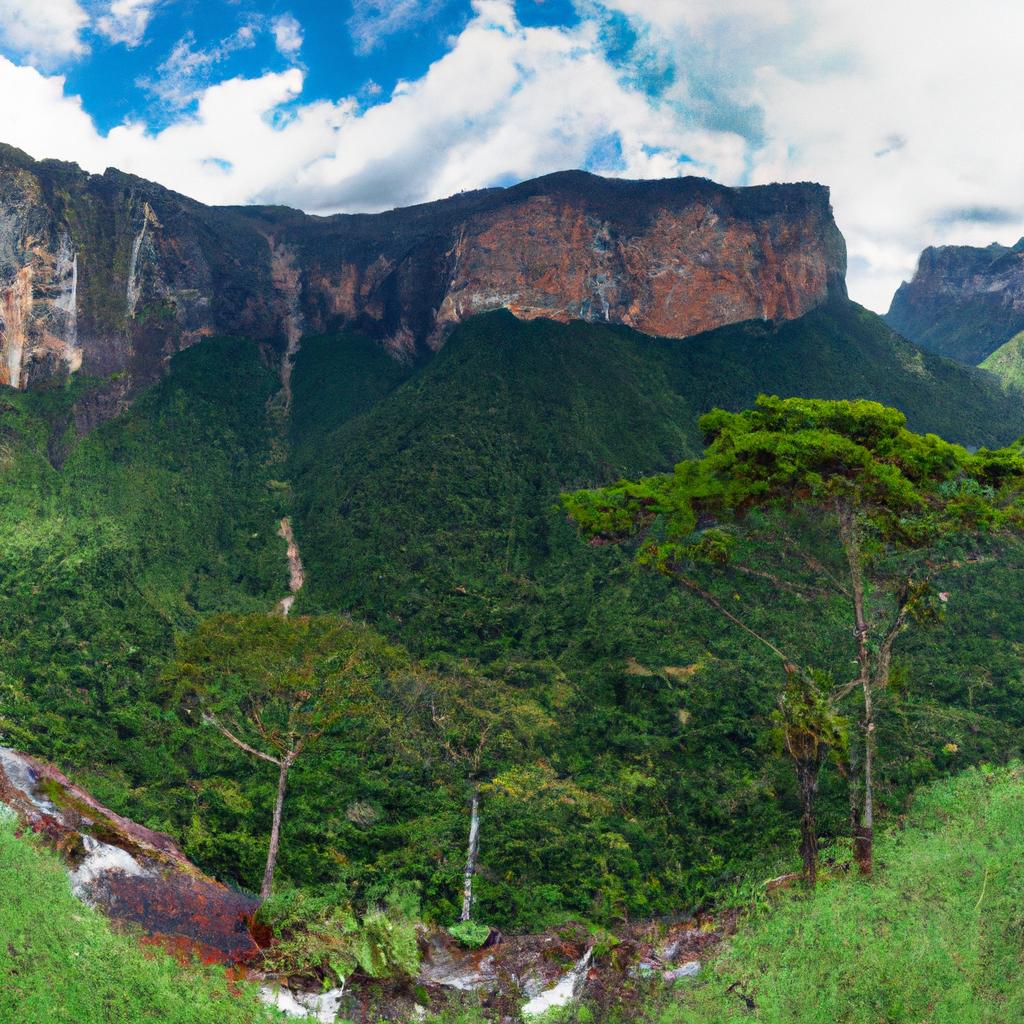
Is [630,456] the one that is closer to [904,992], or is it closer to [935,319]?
[904,992]

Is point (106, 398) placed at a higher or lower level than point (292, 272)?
lower

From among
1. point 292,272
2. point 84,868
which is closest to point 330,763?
point 84,868

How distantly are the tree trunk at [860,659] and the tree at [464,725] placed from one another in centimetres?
997

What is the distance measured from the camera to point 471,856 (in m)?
15.7

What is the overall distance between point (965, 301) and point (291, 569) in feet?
284

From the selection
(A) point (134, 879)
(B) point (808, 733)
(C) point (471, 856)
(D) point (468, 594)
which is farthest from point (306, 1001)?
(D) point (468, 594)

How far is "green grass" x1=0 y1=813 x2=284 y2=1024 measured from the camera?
7.54 metres

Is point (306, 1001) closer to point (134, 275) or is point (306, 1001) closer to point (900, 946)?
point (900, 946)

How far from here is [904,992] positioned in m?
7.00

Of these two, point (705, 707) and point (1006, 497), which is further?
point (705, 707)

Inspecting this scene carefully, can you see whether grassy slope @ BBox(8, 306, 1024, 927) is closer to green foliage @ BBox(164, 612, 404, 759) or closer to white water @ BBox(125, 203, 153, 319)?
green foliage @ BBox(164, 612, 404, 759)

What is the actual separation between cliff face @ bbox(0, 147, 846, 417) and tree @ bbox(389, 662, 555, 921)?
1247 inches

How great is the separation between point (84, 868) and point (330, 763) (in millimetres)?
8600

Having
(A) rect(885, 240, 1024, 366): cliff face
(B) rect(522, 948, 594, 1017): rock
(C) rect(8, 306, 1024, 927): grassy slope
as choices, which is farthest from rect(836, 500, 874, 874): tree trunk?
(A) rect(885, 240, 1024, 366): cliff face
